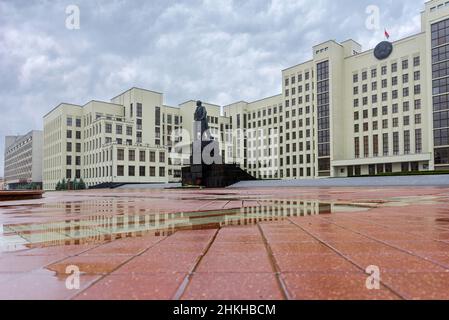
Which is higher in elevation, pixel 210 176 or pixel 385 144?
pixel 385 144

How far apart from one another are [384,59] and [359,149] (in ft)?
53.1

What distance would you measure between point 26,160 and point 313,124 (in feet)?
278

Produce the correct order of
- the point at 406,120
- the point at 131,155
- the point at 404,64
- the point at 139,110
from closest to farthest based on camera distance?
the point at 406,120 < the point at 404,64 < the point at 131,155 < the point at 139,110

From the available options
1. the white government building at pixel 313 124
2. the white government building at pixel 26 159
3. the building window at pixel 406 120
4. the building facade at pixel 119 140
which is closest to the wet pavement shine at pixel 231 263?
the white government building at pixel 313 124

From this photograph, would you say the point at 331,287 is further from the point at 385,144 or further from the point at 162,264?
the point at 385,144

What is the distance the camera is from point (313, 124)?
6581 cm

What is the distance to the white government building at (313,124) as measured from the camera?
50375 mm

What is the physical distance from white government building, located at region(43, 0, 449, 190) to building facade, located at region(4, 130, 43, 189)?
15022mm

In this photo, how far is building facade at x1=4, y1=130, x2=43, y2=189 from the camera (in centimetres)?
9256

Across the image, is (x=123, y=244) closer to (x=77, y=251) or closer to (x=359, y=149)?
(x=77, y=251)

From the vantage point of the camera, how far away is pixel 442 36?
48.9 m

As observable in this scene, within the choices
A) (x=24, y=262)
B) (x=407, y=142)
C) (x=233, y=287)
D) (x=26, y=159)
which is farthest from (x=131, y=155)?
(x=26, y=159)

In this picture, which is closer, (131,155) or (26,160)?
(131,155)

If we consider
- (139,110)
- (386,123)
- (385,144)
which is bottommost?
Result: (385,144)
